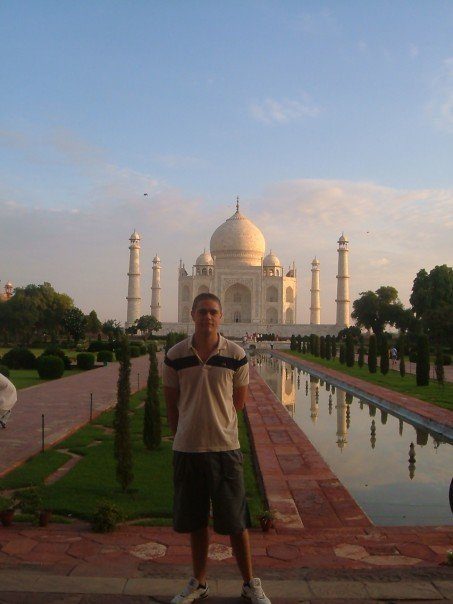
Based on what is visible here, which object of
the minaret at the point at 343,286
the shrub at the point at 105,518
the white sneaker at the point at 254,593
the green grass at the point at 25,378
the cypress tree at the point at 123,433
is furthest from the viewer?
the minaret at the point at 343,286

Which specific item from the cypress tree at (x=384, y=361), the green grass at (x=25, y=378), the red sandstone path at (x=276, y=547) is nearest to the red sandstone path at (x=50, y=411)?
the green grass at (x=25, y=378)

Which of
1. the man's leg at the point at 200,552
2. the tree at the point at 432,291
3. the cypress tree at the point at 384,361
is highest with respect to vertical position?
the tree at the point at 432,291

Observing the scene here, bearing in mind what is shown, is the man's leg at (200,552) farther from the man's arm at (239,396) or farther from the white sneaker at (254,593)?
the man's arm at (239,396)

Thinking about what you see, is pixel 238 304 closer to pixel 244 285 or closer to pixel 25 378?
pixel 244 285

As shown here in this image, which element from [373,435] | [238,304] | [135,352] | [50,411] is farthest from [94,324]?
[373,435]

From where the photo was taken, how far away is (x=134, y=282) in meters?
43.5

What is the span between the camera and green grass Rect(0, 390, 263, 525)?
12.3ft

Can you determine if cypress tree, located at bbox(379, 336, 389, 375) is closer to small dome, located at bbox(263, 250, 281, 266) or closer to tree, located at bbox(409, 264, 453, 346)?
tree, located at bbox(409, 264, 453, 346)

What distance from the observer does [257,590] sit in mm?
2301

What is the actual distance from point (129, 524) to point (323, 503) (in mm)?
1289

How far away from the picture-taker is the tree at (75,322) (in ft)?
97.1

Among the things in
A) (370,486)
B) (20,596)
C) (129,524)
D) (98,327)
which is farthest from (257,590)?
(98,327)

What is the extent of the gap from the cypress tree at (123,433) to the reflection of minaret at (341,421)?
2.94m

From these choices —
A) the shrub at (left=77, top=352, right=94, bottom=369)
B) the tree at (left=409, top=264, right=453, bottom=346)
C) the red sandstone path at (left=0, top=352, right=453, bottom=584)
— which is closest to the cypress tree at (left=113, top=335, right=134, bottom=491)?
the red sandstone path at (left=0, top=352, right=453, bottom=584)
